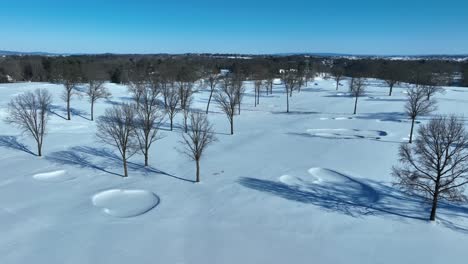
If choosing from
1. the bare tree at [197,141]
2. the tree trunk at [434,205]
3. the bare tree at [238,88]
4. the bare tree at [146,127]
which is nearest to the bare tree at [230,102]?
the bare tree at [238,88]

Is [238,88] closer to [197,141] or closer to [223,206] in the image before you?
[197,141]

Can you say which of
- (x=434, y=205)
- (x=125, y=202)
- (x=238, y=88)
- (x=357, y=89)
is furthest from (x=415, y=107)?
(x=125, y=202)

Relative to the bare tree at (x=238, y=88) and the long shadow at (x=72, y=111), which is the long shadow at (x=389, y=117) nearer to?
the bare tree at (x=238, y=88)

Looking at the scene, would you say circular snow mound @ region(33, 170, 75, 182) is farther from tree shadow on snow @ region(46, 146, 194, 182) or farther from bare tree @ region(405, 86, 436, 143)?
bare tree @ region(405, 86, 436, 143)

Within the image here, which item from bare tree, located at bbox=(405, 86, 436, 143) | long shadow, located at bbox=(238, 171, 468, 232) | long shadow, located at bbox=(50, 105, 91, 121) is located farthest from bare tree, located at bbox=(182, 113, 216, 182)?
long shadow, located at bbox=(50, 105, 91, 121)

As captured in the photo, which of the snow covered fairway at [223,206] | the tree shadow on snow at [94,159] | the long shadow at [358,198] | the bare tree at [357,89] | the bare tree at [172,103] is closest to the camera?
the snow covered fairway at [223,206]

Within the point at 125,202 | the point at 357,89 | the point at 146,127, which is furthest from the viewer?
the point at 357,89
